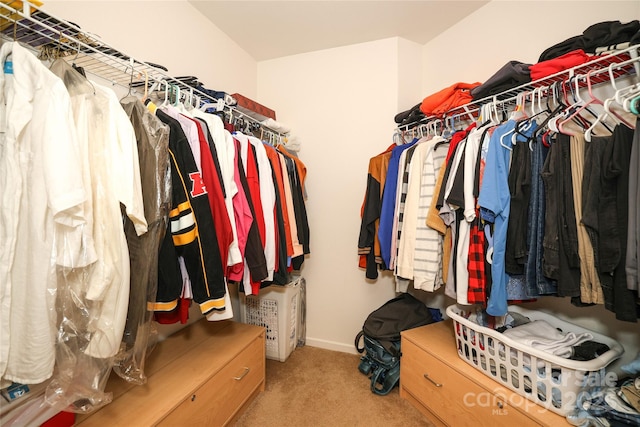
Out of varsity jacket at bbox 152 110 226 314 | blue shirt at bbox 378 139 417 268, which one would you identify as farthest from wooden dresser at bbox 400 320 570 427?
varsity jacket at bbox 152 110 226 314

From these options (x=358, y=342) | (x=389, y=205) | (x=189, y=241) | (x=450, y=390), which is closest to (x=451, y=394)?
(x=450, y=390)

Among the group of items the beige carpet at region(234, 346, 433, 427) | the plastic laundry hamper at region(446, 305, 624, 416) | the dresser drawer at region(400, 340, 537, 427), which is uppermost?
the plastic laundry hamper at region(446, 305, 624, 416)

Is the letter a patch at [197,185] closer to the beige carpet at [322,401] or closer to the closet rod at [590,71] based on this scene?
the beige carpet at [322,401]

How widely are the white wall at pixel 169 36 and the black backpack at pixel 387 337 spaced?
2.07 m

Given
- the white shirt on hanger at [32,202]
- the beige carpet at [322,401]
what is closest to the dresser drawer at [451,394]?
the beige carpet at [322,401]

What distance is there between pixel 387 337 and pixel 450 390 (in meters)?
0.46

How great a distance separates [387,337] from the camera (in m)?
1.75

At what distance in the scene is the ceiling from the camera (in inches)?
69.0

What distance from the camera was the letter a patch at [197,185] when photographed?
3.24 ft

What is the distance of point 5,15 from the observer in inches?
30.1

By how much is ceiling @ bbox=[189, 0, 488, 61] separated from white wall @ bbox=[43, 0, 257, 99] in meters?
0.12

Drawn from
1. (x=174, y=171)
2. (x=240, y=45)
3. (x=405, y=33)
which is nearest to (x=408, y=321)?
(x=174, y=171)

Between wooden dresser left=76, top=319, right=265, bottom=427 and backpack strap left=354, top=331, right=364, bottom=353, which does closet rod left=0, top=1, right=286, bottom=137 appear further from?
backpack strap left=354, top=331, right=364, bottom=353

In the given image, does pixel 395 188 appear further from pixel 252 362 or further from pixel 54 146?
pixel 54 146
